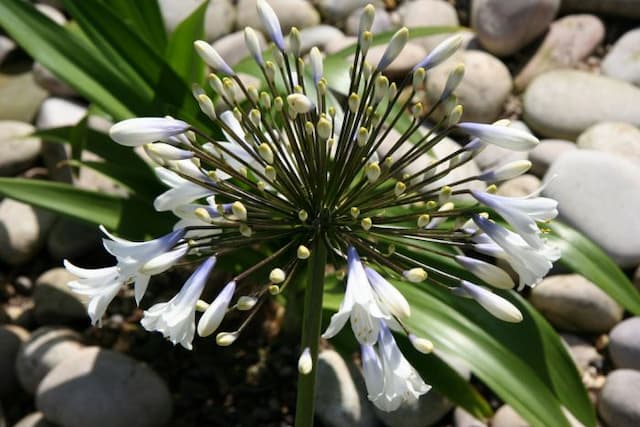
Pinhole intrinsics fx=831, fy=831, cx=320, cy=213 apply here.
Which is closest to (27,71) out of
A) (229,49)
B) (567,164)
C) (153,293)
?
(229,49)

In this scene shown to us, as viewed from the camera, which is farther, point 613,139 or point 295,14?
point 295,14

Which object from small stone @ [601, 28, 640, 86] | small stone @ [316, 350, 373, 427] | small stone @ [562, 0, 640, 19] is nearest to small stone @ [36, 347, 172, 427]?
small stone @ [316, 350, 373, 427]

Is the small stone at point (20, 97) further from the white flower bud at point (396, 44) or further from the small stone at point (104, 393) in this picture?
the white flower bud at point (396, 44)

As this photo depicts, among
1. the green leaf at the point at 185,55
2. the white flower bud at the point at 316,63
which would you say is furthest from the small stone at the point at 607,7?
the white flower bud at the point at 316,63

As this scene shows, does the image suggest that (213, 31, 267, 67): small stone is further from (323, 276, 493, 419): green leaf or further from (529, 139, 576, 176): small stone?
(323, 276, 493, 419): green leaf

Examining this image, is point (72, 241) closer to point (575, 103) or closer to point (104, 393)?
point (104, 393)

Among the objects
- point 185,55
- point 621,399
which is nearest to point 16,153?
point 185,55
